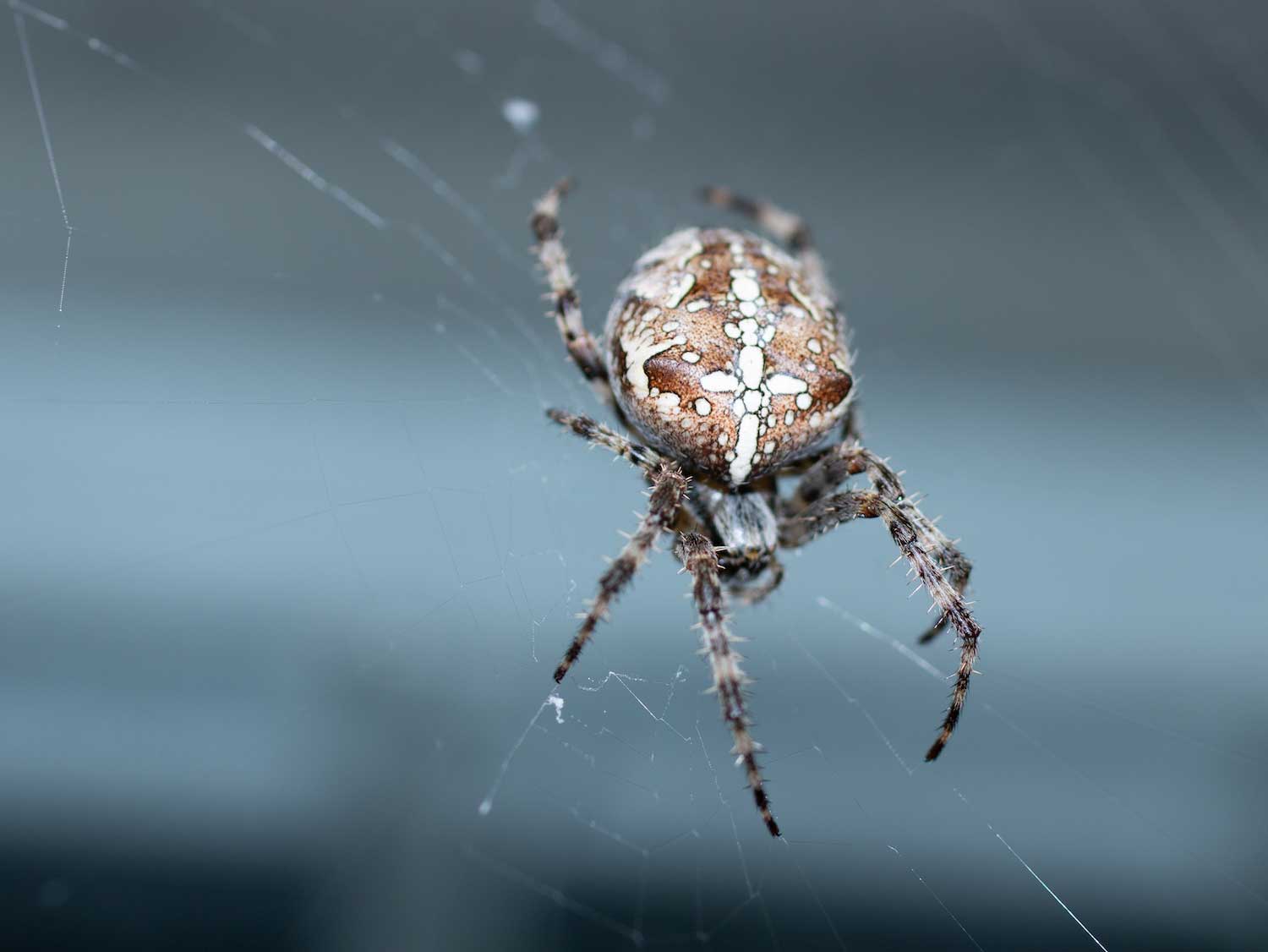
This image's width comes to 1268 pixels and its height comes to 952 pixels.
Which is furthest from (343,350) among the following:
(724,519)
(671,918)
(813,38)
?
(813,38)

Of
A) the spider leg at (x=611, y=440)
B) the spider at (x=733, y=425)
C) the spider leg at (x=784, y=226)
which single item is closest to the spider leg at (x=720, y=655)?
the spider at (x=733, y=425)

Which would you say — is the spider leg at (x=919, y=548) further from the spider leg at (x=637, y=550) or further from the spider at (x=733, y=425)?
the spider leg at (x=637, y=550)

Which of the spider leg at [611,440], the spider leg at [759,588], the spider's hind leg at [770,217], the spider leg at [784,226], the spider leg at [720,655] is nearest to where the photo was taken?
the spider leg at [720,655]

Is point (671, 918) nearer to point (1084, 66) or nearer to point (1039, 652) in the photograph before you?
point (1039, 652)

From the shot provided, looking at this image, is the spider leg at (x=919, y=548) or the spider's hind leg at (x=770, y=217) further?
the spider's hind leg at (x=770, y=217)

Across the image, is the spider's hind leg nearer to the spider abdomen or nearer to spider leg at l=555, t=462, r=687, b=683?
the spider abdomen
